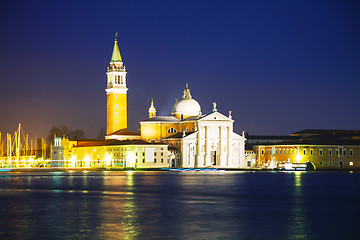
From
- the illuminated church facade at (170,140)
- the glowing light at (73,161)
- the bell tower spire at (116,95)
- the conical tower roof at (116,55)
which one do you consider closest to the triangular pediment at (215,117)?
the illuminated church facade at (170,140)

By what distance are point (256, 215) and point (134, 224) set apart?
6.34 metres

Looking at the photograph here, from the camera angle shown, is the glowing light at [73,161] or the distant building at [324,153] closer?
the distant building at [324,153]

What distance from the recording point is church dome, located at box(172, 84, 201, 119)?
118500 millimetres

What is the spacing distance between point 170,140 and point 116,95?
1382 centimetres

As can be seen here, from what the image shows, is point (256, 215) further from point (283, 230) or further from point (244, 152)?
point (244, 152)

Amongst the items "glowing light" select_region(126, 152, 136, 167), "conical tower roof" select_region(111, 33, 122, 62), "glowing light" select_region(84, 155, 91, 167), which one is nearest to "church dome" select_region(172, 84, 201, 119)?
"conical tower roof" select_region(111, 33, 122, 62)

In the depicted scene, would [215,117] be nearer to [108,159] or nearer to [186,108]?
[186,108]

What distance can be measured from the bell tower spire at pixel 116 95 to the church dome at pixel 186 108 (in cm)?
842

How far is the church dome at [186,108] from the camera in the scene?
11850 centimetres

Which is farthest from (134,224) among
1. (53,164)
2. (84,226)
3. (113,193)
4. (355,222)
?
Result: (53,164)

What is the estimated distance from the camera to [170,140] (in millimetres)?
111312

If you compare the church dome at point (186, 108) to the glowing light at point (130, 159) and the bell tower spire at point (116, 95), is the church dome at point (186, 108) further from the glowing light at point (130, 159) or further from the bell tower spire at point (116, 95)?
the glowing light at point (130, 159)

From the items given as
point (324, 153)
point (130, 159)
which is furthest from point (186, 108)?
point (324, 153)

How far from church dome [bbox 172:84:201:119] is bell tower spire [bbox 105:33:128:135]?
27.6 feet
